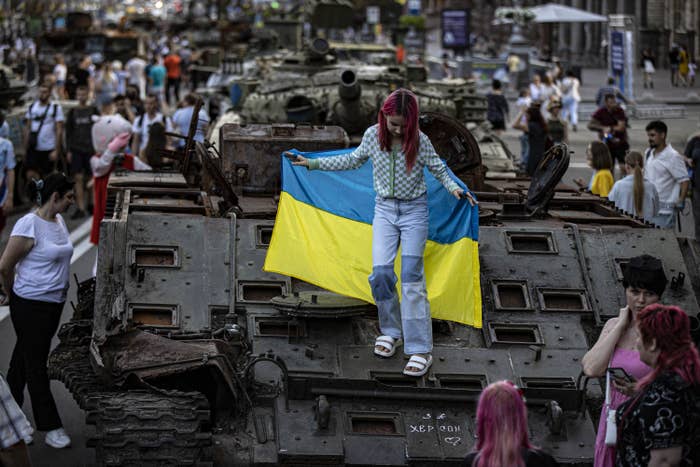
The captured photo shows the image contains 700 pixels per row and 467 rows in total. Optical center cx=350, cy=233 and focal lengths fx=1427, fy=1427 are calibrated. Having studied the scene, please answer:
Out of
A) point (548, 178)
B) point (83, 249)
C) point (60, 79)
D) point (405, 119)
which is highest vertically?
point (405, 119)

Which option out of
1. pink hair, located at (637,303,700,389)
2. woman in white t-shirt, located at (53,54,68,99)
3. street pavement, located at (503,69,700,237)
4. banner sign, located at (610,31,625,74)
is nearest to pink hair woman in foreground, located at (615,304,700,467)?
pink hair, located at (637,303,700,389)

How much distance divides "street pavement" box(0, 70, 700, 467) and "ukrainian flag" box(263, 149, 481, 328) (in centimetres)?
190

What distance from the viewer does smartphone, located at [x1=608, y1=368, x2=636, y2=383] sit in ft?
22.0

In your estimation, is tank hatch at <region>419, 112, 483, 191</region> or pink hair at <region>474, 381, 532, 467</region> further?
tank hatch at <region>419, 112, 483, 191</region>

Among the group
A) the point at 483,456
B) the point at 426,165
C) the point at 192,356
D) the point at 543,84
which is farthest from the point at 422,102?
the point at 543,84

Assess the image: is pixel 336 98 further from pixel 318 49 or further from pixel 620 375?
pixel 620 375

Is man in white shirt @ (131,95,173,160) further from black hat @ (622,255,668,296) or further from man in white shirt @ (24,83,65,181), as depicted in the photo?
black hat @ (622,255,668,296)

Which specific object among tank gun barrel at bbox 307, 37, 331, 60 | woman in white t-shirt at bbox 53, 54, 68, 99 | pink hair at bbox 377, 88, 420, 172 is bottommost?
woman in white t-shirt at bbox 53, 54, 68, 99

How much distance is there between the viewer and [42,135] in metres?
20.0

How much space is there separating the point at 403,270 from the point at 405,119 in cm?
92

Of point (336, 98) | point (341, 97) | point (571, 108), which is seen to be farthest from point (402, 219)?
point (571, 108)

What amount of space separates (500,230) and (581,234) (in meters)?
0.56

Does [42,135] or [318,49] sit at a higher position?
[318,49]

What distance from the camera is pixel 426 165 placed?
880 cm
